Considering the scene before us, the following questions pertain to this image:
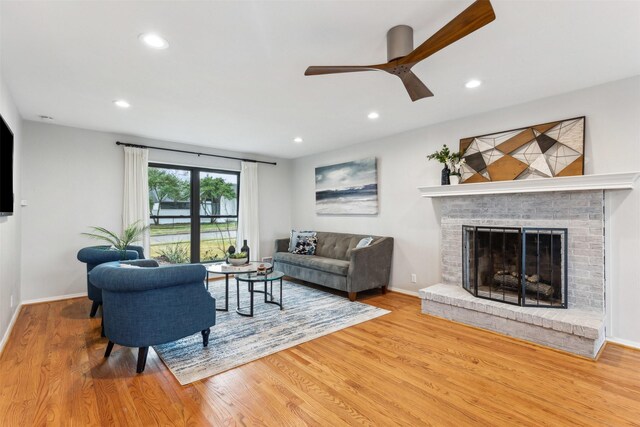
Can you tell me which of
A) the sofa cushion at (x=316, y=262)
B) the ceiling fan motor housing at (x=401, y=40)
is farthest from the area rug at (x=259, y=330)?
Answer: the ceiling fan motor housing at (x=401, y=40)

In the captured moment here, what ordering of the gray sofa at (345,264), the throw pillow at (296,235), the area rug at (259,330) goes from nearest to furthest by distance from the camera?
the area rug at (259,330)
the gray sofa at (345,264)
the throw pillow at (296,235)

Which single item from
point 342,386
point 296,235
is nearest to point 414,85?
point 342,386

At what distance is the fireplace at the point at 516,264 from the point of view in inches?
124

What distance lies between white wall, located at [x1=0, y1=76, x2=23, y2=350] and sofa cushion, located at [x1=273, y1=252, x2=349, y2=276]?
3473 millimetres

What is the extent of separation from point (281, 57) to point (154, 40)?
0.90m

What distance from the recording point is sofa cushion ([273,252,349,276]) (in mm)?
4426

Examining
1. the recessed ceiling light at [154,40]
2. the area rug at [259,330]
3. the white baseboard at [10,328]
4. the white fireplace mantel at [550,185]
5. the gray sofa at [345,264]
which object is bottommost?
the area rug at [259,330]

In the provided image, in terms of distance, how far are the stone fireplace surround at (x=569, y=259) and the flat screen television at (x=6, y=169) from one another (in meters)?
4.32

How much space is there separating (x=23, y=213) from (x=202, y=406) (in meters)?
3.92

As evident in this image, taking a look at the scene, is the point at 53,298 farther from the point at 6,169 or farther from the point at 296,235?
the point at 296,235

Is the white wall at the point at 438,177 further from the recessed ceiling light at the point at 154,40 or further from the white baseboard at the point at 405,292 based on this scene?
the recessed ceiling light at the point at 154,40

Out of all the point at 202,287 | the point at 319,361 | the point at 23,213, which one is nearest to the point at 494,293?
the point at 319,361

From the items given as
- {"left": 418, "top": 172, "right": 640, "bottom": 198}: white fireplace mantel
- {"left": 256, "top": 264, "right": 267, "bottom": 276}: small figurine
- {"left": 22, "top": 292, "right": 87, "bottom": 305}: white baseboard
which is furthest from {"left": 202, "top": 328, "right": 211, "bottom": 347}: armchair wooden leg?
{"left": 418, "top": 172, "right": 640, "bottom": 198}: white fireplace mantel

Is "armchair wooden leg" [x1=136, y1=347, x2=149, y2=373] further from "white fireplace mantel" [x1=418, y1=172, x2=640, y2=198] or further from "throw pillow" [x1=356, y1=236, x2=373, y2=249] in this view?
"white fireplace mantel" [x1=418, y1=172, x2=640, y2=198]
